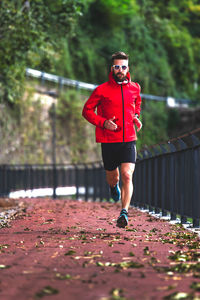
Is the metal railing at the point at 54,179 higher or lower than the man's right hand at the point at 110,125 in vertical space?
lower

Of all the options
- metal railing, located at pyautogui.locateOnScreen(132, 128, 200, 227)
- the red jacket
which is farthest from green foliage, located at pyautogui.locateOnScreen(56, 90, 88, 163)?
the red jacket

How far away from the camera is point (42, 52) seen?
22.1 m

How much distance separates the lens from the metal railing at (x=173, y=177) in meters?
9.56

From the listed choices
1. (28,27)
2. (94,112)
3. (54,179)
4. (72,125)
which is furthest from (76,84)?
(94,112)

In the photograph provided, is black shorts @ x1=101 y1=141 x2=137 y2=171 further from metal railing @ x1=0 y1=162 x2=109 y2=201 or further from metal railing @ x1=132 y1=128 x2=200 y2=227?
metal railing @ x1=0 y1=162 x2=109 y2=201

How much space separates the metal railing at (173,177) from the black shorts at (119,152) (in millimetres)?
804

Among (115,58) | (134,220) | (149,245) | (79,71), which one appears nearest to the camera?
(149,245)

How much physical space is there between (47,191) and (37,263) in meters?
20.8

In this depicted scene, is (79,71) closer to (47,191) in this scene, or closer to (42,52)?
(47,191)

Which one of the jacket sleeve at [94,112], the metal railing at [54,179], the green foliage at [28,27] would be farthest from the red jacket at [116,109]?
the metal railing at [54,179]

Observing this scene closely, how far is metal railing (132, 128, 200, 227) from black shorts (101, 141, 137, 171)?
80 cm

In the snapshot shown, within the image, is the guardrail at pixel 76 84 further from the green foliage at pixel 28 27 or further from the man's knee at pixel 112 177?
the man's knee at pixel 112 177

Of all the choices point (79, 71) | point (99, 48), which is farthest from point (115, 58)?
point (99, 48)

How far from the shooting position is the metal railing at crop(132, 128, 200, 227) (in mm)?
9562
